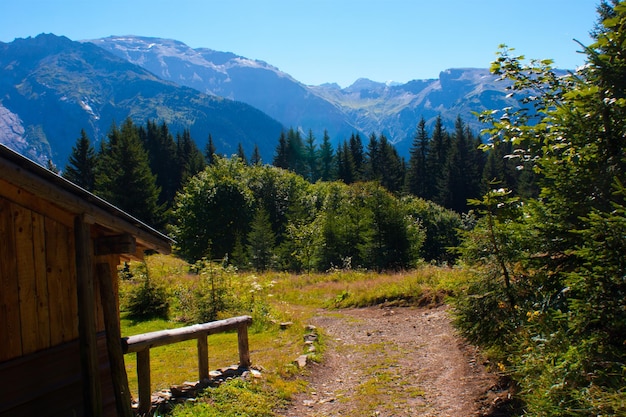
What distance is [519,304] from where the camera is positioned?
730 cm

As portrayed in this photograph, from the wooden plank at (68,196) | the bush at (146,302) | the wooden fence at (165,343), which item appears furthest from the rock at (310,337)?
the wooden plank at (68,196)

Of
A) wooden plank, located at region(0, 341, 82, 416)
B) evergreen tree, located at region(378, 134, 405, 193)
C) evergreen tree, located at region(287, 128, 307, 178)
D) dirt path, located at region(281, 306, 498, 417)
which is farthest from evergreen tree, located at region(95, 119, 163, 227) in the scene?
wooden plank, located at region(0, 341, 82, 416)

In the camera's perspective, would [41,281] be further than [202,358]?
No

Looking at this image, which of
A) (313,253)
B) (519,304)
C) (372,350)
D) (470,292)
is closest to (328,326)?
(372,350)

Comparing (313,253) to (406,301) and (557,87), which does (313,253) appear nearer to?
(406,301)

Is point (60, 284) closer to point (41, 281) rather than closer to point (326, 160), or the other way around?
point (41, 281)

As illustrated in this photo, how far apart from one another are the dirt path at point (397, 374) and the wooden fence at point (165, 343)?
1.69 m

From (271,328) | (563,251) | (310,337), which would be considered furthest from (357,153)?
(563,251)

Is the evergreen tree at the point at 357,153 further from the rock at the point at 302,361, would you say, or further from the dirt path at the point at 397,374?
the rock at the point at 302,361

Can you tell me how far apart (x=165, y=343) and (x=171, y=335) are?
0.55 feet

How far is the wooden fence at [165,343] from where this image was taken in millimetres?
7145

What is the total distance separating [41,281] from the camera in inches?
218

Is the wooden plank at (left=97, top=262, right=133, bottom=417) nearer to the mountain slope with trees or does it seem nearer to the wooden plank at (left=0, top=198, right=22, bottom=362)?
the wooden plank at (left=0, top=198, right=22, bottom=362)

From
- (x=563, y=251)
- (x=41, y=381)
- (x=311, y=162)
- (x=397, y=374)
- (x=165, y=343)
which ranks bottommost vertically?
(x=397, y=374)
